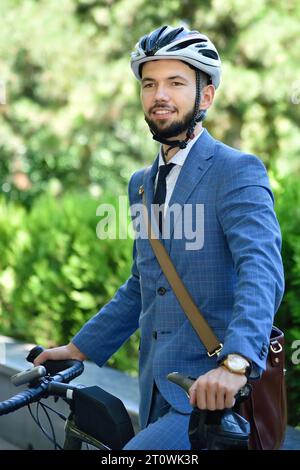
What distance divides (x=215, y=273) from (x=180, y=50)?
75 cm

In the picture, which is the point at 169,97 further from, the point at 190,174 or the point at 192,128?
the point at 190,174

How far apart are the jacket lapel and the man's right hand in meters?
0.61

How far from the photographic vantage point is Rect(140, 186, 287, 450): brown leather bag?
106 inches

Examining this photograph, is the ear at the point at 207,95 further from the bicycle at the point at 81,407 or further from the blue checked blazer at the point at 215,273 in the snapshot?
the bicycle at the point at 81,407

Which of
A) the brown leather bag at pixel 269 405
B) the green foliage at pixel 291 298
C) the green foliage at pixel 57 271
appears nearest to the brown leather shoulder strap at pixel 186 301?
the brown leather bag at pixel 269 405

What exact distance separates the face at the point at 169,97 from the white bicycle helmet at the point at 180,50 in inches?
1.4

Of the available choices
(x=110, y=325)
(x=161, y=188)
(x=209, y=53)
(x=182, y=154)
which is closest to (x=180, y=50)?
(x=209, y=53)

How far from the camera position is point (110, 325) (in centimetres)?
329

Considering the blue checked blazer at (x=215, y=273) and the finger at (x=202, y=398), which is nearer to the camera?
the finger at (x=202, y=398)

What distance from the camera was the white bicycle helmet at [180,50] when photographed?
293cm

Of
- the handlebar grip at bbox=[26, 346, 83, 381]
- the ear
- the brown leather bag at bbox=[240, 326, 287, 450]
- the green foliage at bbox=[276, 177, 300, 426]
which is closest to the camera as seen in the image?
the brown leather bag at bbox=[240, 326, 287, 450]

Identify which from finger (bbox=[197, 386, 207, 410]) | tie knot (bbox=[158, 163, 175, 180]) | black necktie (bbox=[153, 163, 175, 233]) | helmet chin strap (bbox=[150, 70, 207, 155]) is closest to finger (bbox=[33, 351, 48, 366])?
black necktie (bbox=[153, 163, 175, 233])

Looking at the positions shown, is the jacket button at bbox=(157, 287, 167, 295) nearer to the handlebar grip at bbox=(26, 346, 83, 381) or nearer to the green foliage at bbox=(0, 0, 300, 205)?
the handlebar grip at bbox=(26, 346, 83, 381)

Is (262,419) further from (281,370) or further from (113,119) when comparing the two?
(113,119)
